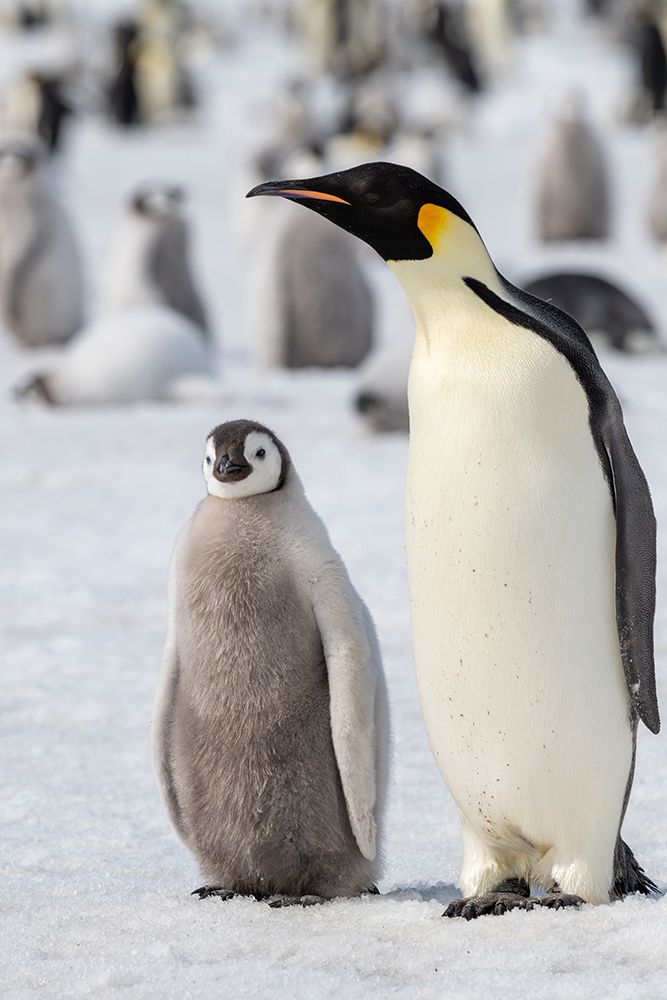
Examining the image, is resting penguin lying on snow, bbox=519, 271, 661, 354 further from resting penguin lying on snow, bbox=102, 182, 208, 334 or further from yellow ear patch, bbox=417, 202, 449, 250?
yellow ear patch, bbox=417, 202, 449, 250

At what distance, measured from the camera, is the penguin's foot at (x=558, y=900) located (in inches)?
110

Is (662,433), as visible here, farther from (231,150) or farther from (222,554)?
(231,150)

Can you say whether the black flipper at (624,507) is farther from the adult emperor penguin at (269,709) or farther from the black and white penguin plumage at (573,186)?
the black and white penguin plumage at (573,186)

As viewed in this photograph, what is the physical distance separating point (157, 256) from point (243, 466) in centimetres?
839

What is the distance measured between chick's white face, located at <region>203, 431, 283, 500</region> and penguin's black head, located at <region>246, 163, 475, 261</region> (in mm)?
434

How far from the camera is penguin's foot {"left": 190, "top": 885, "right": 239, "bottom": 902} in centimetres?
305

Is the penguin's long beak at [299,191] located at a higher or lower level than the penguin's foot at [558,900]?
higher

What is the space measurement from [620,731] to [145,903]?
33.2 inches

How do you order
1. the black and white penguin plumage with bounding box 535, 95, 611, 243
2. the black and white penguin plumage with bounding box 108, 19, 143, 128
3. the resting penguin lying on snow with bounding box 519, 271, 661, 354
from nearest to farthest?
the resting penguin lying on snow with bounding box 519, 271, 661, 354 < the black and white penguin plumage with bounding box 535, 95, 611, 243 < the black and white penguin plumage with bounding box 108, 19, 143, 128

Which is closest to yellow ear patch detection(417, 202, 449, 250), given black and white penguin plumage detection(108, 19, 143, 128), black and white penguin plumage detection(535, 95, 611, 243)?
black and white penguin plumage detection(535, 95, 611, 243)

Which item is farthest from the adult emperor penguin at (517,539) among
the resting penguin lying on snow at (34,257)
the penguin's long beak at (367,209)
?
the resting penguin lying on snow at (34,257)

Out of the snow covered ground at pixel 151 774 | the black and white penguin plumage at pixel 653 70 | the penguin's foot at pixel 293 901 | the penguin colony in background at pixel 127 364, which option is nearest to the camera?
the snow covered ground at pixel 151 774

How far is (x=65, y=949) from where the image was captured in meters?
2.77

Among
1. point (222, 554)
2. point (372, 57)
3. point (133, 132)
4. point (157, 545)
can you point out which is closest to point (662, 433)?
point (157, 545)
